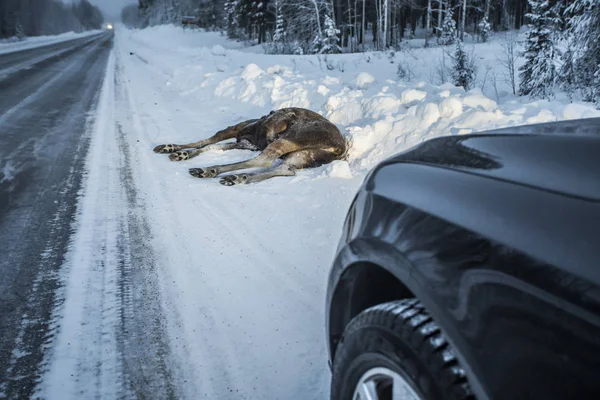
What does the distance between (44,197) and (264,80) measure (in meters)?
6.98

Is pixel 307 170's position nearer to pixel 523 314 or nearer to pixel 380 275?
pixel 380 275

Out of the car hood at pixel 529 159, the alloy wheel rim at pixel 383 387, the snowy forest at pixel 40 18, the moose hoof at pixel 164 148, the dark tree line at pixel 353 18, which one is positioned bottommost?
the alloy wheel rim at pixel 383 387

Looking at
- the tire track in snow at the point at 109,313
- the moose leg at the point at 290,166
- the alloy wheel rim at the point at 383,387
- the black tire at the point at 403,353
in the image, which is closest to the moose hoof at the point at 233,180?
the moose leg at the point at 290,166

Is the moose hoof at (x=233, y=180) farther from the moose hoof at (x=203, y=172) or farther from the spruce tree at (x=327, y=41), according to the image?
the spruce tree at (x=327, y=41)

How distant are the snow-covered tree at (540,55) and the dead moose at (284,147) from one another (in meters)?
8.19

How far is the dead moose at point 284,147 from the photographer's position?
5.32m

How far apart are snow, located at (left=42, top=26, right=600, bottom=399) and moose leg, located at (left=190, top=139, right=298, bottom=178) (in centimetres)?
23

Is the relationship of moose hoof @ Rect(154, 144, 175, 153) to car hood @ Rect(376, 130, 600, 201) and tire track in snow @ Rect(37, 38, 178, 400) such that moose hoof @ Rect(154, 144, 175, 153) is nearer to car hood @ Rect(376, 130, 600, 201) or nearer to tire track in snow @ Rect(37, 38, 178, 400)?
tire track in snow @ Rect(37, 38, 178, 400)

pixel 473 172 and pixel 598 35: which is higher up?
pixel 598 35

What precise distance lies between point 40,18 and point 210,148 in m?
104

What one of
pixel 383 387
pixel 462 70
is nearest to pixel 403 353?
pixel 383 387

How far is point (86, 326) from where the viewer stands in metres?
2.54

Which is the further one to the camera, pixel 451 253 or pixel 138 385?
pixel 138 385

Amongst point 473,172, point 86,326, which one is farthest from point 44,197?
point 473,172
